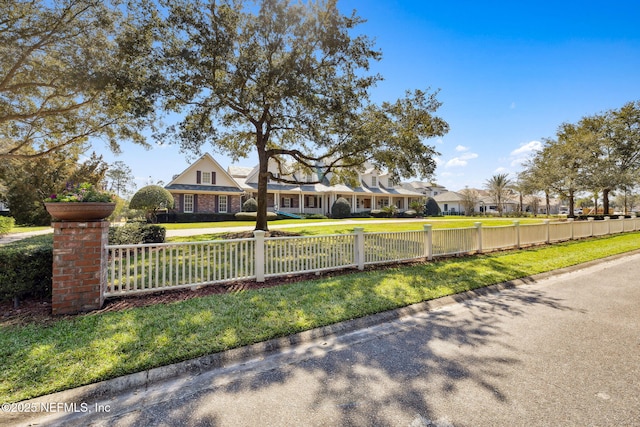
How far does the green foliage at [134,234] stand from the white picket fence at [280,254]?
32 cm

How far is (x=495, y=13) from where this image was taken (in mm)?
9305

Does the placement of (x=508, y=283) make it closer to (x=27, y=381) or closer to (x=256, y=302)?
(x=256, y=302)

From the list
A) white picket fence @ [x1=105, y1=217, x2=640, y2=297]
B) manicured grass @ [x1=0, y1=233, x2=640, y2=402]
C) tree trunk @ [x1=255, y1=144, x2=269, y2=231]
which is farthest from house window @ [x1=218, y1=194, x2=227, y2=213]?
manicured grass @ [x1=0, y1=233, x2=640, y2=402]

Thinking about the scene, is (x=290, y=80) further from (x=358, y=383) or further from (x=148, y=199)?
(x=148, y=199)

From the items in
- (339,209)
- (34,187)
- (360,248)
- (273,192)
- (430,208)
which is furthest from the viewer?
(430,208)

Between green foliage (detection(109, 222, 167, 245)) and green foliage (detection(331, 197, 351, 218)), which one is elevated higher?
green foliage (detection(331, 197, 351, 218))

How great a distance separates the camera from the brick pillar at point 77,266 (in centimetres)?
392

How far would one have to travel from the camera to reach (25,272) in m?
4.19

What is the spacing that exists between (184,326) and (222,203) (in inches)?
966

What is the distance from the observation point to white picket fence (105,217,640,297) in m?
4.88

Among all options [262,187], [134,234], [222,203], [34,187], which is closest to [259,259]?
[134,234]

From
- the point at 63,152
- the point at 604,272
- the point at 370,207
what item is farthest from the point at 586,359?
the point at 370,207

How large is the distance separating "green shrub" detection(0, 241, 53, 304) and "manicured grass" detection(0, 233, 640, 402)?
0.88m

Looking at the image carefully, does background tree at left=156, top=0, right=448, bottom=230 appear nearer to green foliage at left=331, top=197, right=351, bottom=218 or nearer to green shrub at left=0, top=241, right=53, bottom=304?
green shrub at left=0, top=241, right=53, bottom=304
